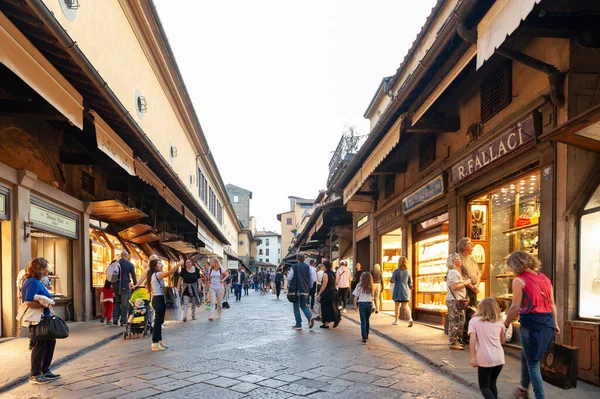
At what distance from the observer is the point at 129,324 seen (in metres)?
Result: 10.0

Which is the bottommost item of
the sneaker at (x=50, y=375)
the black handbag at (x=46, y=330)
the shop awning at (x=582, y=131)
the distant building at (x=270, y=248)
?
the distant building at (x=270, y=248)

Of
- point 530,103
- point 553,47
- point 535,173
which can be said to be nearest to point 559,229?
point 535,173

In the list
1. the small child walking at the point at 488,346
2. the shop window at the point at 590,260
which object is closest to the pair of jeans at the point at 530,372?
the small child walking at the point at 488,346

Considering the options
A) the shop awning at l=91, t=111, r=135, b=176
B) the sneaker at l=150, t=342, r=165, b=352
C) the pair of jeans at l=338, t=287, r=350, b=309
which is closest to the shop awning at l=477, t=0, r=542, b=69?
the shop awning at l=91, t=111, r=135, b=176

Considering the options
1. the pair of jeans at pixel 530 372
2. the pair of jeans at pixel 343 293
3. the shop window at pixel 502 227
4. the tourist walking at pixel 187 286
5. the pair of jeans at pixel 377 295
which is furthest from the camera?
the pair of jeans at pixel 343 293

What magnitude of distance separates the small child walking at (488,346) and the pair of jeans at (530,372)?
38cm

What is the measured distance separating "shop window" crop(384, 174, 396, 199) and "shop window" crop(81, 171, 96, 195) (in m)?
8.35

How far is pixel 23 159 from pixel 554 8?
904 centimetres

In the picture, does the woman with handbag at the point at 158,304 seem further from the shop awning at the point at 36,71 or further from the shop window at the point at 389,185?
the shop window at the point at 389,185

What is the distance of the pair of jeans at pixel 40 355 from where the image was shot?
19.4 feet

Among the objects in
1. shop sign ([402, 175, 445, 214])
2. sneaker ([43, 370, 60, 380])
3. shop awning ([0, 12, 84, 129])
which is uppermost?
shop awning ([0, 12, 84, 129])

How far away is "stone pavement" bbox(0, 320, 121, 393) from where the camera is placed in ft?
20.1

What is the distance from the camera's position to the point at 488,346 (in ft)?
14.9

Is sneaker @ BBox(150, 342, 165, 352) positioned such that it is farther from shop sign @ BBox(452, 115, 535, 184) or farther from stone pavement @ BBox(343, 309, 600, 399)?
shop sign @ BBox(452, 115, 535, 184)
